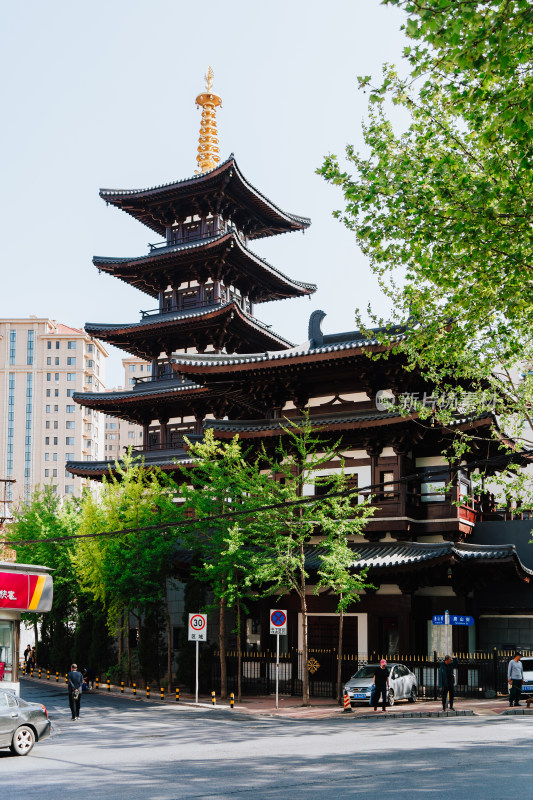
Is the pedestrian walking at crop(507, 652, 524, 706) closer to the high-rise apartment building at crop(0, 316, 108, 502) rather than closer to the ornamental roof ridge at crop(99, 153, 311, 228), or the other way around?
the ornamental roof ridge at crop(99, 153, 311, 228)

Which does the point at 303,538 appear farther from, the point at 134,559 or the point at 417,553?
the point at 134,559

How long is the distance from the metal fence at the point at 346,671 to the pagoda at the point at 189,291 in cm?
1030

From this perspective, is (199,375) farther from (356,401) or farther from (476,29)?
(476,29)

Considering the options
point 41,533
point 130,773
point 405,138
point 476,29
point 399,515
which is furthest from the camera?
point 41,533

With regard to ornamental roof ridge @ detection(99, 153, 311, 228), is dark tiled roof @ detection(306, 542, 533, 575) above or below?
below

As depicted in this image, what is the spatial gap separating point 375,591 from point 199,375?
11.0m

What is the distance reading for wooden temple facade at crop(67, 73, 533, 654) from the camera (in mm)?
30109

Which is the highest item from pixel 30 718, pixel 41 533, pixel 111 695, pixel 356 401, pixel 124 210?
pixel 124 210

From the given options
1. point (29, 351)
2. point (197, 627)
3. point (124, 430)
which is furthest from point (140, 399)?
point (124, 430)

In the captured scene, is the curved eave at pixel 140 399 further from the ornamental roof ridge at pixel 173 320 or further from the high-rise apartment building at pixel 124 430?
the high-rise apartment building at pixel 124 430

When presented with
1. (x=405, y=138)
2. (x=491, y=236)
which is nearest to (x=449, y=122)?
(x=405, y=138)

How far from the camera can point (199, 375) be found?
1379 inches

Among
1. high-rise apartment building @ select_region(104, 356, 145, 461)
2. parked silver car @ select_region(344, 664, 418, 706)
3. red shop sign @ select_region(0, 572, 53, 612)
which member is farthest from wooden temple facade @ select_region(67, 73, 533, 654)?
high-rise apartment building @ select_region(104, 356, 145, 461)

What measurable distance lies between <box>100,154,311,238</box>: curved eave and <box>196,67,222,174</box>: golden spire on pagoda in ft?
14.2
